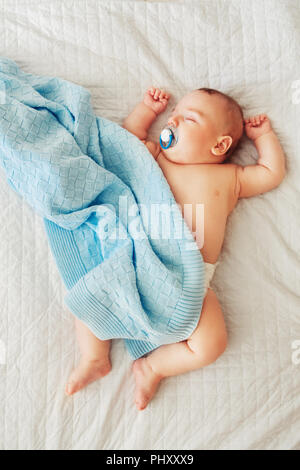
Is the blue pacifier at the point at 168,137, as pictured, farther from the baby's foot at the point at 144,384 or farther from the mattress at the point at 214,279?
the baby's foot at the point at 144,384

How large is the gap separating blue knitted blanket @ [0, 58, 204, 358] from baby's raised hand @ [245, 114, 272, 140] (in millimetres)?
297

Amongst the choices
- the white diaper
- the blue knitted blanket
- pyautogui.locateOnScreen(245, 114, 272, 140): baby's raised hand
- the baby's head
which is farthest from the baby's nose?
the white diaper

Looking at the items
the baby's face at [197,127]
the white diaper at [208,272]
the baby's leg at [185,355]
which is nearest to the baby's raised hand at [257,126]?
the baby's face at [197,127]

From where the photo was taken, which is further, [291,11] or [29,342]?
[291,11]

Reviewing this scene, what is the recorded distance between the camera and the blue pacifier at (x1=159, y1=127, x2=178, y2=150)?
1.29m

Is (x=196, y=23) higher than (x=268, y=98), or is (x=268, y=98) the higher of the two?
(x=196, y=23)

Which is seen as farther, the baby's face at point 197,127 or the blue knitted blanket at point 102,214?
the baby's face at point 197,127

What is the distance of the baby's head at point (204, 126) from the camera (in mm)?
1297

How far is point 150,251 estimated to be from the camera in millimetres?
1199

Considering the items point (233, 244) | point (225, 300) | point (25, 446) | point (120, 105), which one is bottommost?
point (25, 446)

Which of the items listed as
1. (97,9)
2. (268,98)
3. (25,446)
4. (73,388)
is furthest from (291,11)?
(25,446)

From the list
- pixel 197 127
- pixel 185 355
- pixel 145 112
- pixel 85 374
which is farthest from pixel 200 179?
pixel 85 374

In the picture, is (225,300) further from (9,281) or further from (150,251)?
(9,281)

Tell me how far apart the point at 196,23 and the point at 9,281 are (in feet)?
2.97
